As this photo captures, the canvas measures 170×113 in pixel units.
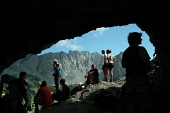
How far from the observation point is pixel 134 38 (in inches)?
169

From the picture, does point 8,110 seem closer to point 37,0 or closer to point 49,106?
point 49,106

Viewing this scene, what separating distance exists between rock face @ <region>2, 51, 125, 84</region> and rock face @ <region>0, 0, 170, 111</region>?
85351 mm

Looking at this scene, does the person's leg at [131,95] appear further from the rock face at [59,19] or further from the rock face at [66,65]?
the rock face at [66,65]

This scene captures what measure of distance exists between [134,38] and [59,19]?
4416 mm

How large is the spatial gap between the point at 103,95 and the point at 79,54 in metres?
130

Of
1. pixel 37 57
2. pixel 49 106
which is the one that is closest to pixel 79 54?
pixel 37 57

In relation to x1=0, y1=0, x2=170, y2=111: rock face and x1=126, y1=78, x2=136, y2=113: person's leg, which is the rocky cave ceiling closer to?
x1=0, y1=0, x2=170, y2=111: rock face

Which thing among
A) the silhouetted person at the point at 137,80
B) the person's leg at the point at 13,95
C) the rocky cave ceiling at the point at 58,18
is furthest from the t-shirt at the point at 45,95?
the silhouetted person at the point at 137,80

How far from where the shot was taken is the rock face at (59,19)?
24.9 ft

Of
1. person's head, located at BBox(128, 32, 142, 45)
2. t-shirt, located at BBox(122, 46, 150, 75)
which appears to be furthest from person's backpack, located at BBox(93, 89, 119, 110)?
person's head, located at BBox(128, 32, 142, 45)

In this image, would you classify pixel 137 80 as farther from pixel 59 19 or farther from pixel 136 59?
pixel 59 19

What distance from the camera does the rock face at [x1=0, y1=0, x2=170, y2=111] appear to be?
24.9ft

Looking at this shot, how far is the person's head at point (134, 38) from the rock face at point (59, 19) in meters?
3.75

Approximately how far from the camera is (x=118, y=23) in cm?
886
